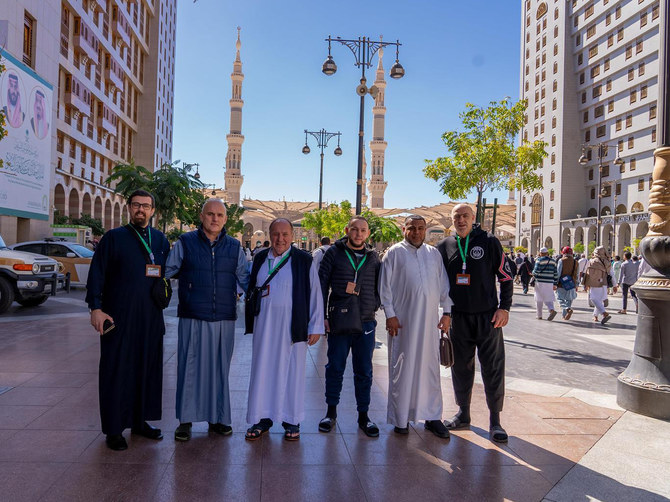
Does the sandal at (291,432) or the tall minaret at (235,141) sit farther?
the tall minaret at (235,141)

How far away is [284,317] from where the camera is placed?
13.3 feet

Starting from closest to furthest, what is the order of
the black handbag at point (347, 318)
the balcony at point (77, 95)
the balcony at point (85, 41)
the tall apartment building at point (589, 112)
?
the black handbag at point (347, 318) → the balcony at point (77, 95) → the balcony at point (85, 41) → the tall apartment building at point (589, 112)

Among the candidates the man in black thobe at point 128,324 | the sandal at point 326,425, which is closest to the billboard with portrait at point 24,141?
the man in black thobe at point 128,324

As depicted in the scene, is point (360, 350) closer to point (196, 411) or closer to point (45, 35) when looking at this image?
point (196, 411)

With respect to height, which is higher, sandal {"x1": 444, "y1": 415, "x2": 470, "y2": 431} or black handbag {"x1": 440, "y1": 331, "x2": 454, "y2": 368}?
black handbag {"x1": 440, "y1": 331, "x2": 454, "y2": 368}

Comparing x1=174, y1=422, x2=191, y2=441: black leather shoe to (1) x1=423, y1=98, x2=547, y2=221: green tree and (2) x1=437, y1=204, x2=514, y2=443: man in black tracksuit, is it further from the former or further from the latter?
(1) x1=423, y1=98, x2=547, y2=221: green tree

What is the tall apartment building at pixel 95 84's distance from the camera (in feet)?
72.5

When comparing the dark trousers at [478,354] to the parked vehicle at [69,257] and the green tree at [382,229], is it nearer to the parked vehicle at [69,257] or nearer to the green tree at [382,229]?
the parked vehicle at [69,257]

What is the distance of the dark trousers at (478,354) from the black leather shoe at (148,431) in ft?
8.33

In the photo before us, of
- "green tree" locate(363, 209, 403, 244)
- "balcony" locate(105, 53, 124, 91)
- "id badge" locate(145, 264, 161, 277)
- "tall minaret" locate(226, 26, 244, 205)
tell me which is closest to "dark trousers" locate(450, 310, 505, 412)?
"id badge" locate(145, 264, 161, 277)

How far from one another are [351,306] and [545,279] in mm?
9449

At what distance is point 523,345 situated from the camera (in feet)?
29.0

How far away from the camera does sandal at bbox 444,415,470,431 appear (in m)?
4.45

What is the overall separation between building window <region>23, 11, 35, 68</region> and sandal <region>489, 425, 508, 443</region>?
23.8m
